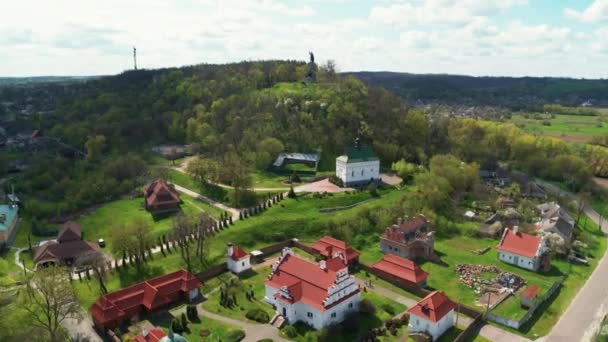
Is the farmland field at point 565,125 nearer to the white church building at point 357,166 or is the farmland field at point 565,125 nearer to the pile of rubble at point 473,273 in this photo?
the white church building at point 357,166

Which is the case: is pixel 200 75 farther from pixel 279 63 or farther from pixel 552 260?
pixel 552 260

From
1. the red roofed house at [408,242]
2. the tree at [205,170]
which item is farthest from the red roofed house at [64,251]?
the red roofed house at [408,242]

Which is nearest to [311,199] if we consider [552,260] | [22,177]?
[552,260]

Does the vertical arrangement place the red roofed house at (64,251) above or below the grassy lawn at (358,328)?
above

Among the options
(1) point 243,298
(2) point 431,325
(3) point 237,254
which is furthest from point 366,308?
Answer: (3) point 237,254

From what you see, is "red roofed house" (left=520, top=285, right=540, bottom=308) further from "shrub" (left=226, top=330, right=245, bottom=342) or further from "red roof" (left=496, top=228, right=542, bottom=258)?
"shrub" (left=226, top=330, right=245, bottom=342)

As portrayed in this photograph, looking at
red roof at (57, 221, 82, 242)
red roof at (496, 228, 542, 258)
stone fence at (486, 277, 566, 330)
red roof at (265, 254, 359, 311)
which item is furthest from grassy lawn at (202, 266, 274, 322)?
red roof at (496, 228, 542, 258)
